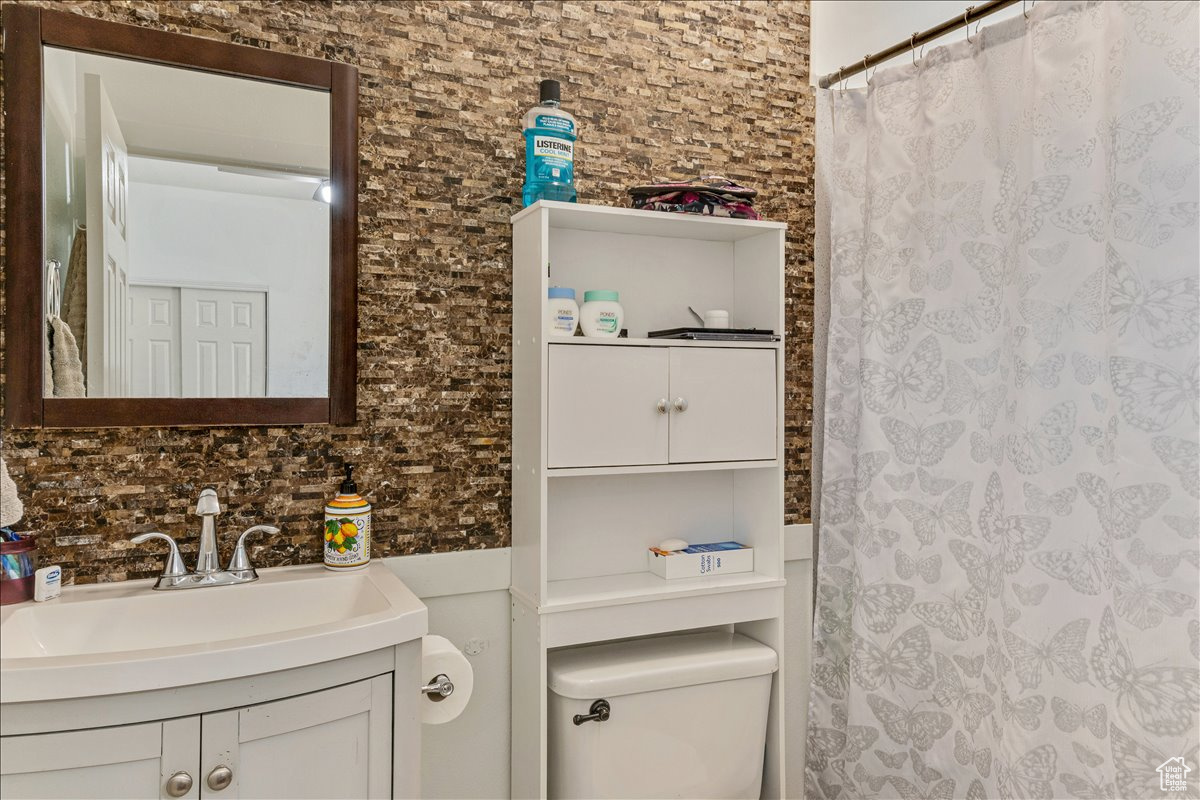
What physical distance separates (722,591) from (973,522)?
53 centimetres

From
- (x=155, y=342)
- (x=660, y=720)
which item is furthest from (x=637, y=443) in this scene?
(x=155, y=342)

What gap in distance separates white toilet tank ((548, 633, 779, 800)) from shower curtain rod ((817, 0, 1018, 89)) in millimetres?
1364

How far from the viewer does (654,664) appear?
1.65m

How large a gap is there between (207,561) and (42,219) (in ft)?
2.14

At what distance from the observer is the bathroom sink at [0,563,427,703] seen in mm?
1022

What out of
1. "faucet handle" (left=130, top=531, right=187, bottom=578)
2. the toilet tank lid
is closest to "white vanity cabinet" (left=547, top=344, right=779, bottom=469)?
the toilet tank lid

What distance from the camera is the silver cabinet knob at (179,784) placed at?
107cm

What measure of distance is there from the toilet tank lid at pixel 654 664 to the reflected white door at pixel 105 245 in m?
1.01

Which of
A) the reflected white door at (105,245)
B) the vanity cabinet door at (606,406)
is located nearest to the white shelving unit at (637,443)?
the vanity cabinet door at (606,406)

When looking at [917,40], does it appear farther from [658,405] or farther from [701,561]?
[701,561]

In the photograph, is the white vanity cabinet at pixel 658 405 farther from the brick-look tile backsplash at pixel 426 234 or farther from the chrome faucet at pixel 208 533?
the chrome faucet at pixel 208 533

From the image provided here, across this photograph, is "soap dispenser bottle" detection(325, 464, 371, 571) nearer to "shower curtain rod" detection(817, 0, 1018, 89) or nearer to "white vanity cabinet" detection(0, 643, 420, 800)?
"white vanity cabinet" detection(0, 643, 420, 800)

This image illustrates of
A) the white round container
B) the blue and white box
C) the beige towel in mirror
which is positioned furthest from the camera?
the blue and white box

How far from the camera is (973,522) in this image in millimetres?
1565
